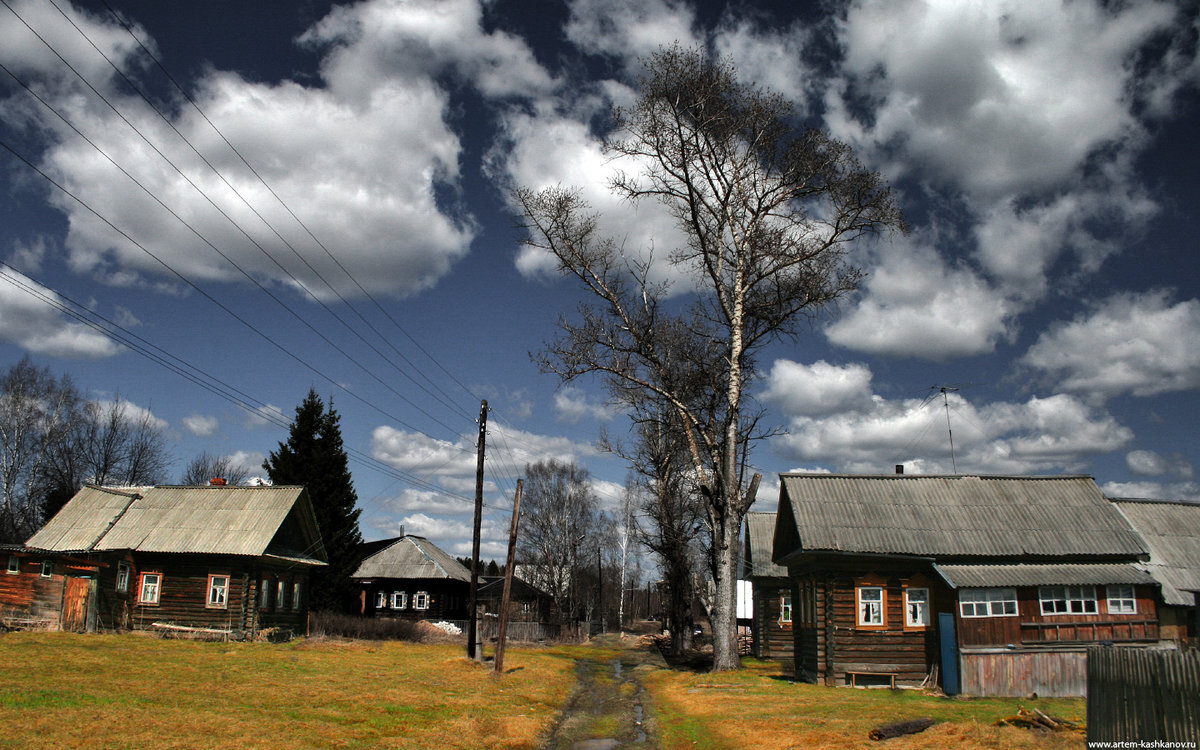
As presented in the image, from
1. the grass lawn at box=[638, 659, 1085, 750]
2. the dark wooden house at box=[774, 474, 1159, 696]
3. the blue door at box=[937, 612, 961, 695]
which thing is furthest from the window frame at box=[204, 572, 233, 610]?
the blue door at box=[937, 612, 961, 695]

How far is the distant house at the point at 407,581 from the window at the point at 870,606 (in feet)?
101

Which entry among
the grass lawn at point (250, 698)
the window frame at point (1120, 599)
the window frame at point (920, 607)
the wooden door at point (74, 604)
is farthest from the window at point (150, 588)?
the window frame at point (1120, 599)

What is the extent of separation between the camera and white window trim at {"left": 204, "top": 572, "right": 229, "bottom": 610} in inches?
1271

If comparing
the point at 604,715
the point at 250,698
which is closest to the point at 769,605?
the point at 604,715

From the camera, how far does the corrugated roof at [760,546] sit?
36375 millimetres

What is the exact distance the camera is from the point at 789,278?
78.8ft

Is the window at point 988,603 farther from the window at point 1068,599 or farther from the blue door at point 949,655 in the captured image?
the window at point 1068,599

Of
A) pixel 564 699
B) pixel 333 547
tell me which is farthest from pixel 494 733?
pixel 333 547

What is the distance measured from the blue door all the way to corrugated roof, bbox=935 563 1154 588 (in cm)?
108

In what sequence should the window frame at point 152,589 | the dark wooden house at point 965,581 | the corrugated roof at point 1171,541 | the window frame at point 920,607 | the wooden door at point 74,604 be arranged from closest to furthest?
the dark wooden house at point 965,581 → the window frame at point 920,607 → the corrugated roof at point 1171,541 → the wooden door at point 74,604 → the window frame at point 152,589

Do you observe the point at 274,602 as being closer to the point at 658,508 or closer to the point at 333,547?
the point at 333,547

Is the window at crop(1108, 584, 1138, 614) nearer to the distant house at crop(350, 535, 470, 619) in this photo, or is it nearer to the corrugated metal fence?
the corrugated metal fence

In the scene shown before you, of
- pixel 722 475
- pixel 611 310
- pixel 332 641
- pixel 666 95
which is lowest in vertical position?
pixel 332 641

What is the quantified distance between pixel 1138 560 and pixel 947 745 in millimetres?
14886
